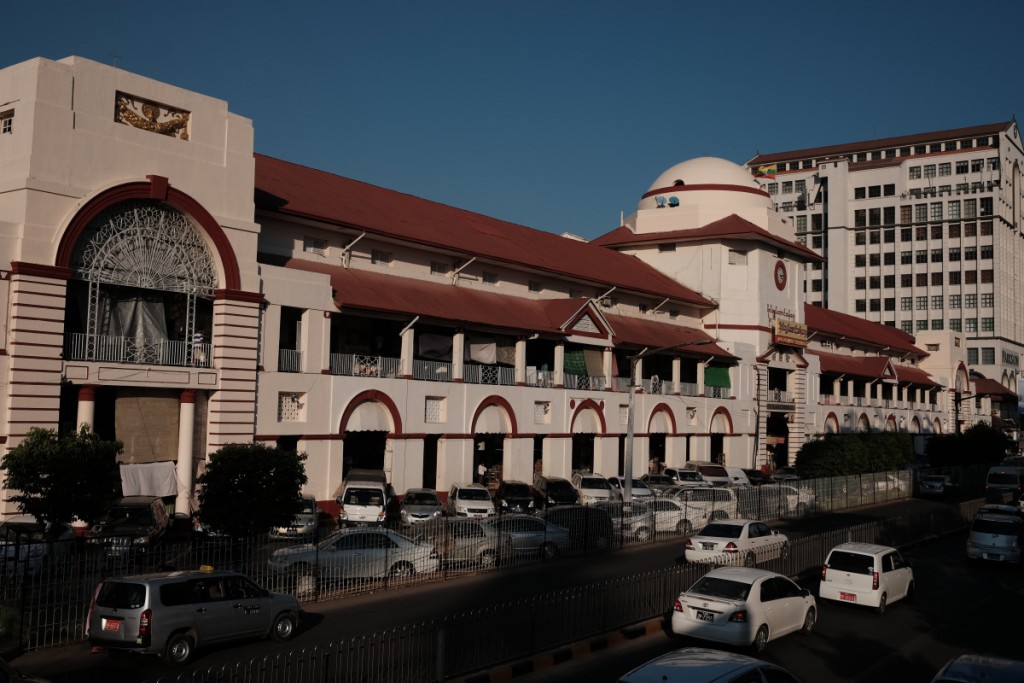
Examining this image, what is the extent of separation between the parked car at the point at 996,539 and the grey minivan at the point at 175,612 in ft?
70.6

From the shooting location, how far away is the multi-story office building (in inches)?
4355

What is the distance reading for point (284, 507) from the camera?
2400cm

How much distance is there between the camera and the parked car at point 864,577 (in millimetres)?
21594

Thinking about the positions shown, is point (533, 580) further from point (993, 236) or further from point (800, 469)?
point (993, 236)

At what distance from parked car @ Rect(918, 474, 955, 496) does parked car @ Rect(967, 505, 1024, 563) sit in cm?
2369

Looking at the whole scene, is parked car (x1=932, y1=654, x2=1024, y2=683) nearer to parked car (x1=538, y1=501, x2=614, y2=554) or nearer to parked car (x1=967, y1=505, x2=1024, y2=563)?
parked car (x1=538, y1=501, x2=614, y2=554)

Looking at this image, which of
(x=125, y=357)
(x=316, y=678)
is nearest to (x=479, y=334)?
(x=125, y=357)

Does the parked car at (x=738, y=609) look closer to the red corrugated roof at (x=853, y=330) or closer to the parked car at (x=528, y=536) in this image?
the parked car at (x=528, y=536)

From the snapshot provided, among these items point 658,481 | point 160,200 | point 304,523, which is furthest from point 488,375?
point 160,200

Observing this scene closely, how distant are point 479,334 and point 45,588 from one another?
88.7 feet

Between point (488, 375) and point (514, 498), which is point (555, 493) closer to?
point (514, 498)

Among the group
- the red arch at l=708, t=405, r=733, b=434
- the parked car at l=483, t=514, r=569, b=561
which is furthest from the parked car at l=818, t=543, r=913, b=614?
the red arch at l=708, t=405, r=733, b=434

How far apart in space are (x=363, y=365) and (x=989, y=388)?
8559cm

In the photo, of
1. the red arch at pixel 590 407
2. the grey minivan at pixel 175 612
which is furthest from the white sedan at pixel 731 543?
the red arch at pixel 590 407
